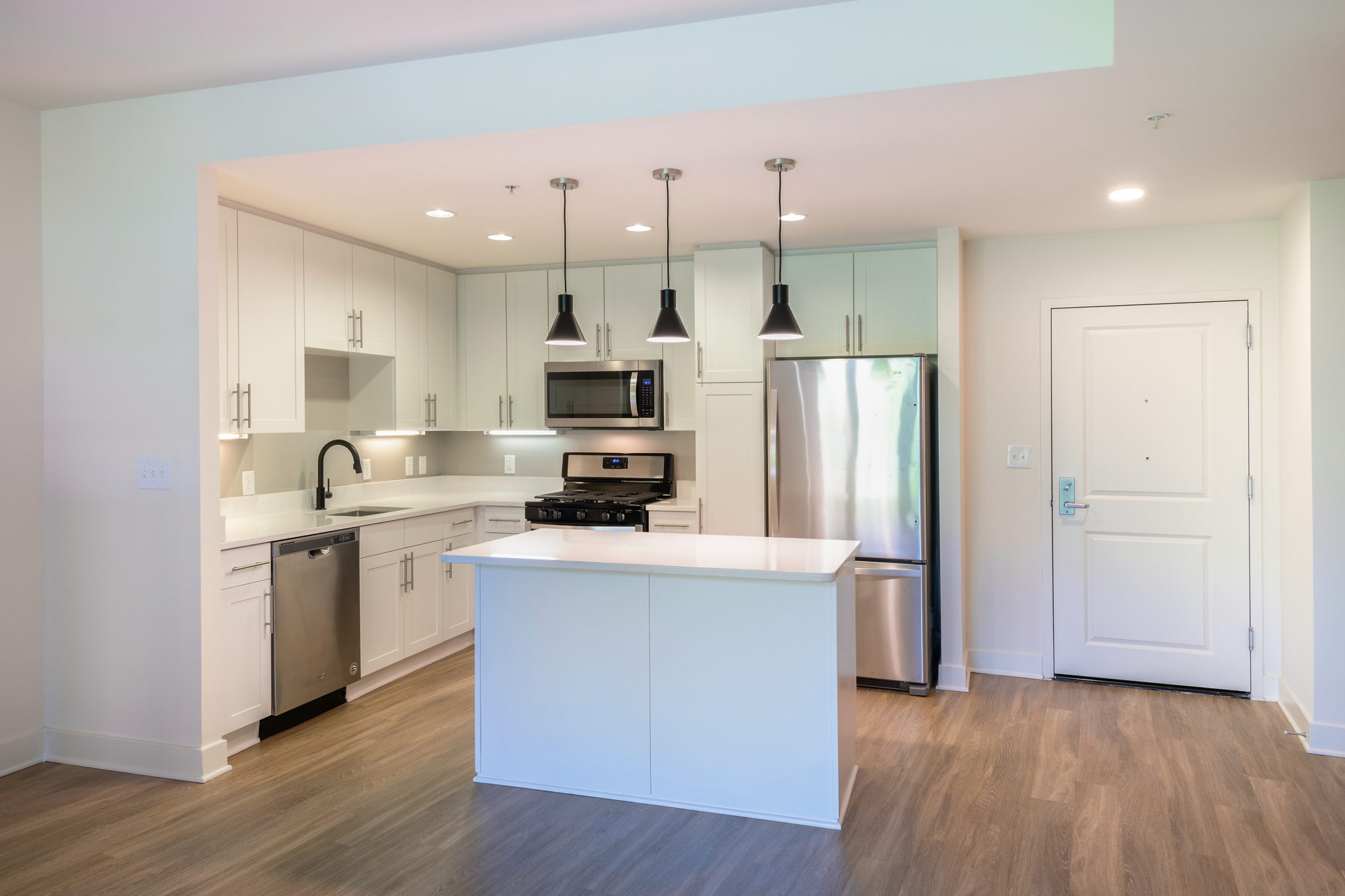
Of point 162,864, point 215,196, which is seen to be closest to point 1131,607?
point 162,864

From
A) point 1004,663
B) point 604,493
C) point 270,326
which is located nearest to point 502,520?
point 604,493

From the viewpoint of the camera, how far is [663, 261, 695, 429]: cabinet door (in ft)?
16.3

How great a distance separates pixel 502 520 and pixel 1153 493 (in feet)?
11.1

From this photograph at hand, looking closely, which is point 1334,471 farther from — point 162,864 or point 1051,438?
point 162,864

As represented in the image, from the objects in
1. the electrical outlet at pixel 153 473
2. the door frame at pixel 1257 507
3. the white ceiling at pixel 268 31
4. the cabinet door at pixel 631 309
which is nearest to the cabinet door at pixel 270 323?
the electrical outlet at pixel 153 473

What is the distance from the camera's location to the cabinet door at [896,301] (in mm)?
4512

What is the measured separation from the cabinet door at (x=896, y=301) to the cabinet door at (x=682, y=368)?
3.09 feet

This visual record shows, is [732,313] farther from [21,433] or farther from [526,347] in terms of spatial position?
[21,433]

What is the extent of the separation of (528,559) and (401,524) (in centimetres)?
168

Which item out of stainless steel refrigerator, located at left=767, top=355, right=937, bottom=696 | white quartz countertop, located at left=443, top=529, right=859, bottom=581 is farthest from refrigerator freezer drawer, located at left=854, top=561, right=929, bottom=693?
white quartz countertop, located at left=443, top=529, right=859, bottom=581

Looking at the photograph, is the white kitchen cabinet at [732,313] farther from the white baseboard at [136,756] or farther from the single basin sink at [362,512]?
the white baseboard at [136,756]

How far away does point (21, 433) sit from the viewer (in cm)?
325

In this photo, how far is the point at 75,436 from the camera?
3312 mm

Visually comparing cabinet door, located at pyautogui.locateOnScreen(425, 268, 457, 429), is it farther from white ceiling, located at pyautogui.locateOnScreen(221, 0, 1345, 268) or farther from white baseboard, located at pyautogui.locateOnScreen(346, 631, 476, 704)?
white baseboard, located at pyautogui.locateOnScreen(346, 631, 476, 704)
